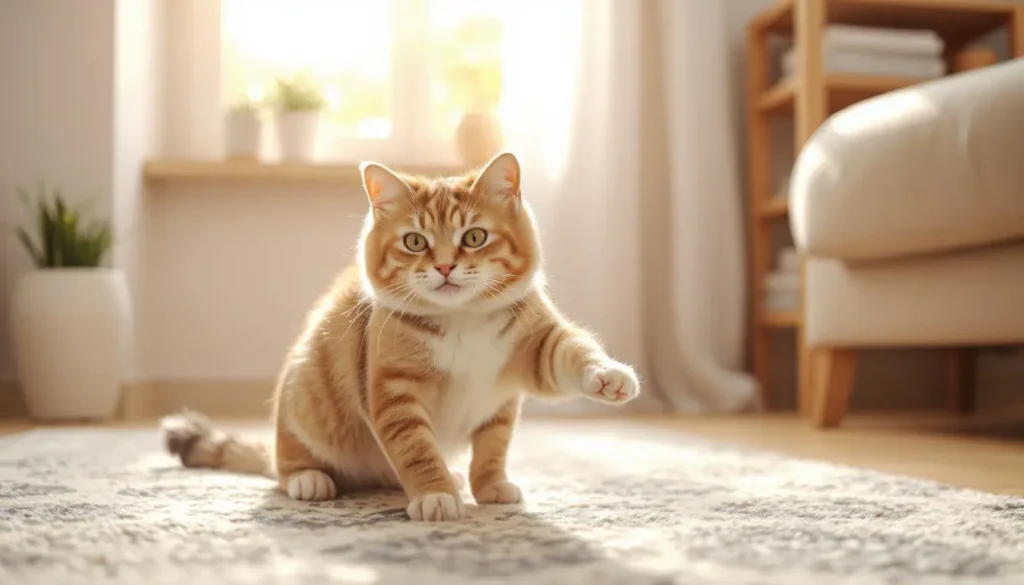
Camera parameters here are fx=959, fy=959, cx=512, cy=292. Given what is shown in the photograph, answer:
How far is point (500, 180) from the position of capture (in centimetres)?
114

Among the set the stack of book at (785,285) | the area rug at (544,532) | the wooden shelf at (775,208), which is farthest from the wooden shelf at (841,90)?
the area rug at (544,532)

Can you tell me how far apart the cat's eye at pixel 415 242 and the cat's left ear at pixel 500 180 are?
0.09m

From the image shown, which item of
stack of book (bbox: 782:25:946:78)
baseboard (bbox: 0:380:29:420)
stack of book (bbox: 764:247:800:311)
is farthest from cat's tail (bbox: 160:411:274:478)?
stack of book (bbox: 782:25:946:78)

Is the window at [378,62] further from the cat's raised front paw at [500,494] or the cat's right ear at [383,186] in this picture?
the cat's raised front paw at [500,494]

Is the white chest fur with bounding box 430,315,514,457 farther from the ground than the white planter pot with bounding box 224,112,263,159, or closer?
closer

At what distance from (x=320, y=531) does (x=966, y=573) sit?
571mm

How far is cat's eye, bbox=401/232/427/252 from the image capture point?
110 centimetres

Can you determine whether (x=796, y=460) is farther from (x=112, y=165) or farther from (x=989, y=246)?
(x=112, y=165)

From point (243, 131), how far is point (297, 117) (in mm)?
171

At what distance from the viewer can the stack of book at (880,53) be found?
8.60 ft

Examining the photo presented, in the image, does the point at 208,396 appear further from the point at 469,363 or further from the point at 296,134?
the point at 469,363

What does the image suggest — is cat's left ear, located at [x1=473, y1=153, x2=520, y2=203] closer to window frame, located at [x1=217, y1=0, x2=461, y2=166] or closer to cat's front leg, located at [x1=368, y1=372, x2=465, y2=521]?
cat's front leg, located at [x1=368, y1=372, x2=465, y2=521]

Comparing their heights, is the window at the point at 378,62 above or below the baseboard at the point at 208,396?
above

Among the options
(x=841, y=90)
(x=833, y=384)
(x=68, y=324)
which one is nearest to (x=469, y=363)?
(x=833, y=384)
